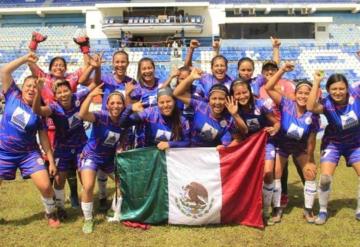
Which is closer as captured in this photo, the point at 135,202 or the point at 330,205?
the point at 135,202

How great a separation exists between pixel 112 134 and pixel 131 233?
116cm

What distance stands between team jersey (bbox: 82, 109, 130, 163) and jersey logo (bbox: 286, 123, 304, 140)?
2000mm

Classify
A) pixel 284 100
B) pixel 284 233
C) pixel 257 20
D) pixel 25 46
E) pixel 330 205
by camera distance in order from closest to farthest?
pixel 284 233 < pixel 284 100 < pixel 330 205 < pixel 25 46 < pixel 257 20

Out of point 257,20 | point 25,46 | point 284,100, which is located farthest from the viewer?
point 257,20

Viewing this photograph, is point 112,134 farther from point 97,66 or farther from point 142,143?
point 97,66

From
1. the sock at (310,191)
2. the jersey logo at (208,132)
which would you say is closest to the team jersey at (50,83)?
the jersey logo at (208,132)

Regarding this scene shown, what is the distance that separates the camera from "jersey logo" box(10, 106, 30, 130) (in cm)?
500

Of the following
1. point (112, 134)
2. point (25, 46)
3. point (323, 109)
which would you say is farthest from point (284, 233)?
point (25, 46)

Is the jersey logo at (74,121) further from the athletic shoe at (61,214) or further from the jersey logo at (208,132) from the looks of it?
the jersey logo at (208,132)

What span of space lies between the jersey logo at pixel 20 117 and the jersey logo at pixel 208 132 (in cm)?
203

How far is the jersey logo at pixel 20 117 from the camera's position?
16.4 ft

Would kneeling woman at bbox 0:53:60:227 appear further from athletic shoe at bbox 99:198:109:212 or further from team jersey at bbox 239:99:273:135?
team jersey at bbox 239:99:273:135

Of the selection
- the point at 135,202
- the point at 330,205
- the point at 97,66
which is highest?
the point at 97,66

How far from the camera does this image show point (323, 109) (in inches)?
196
